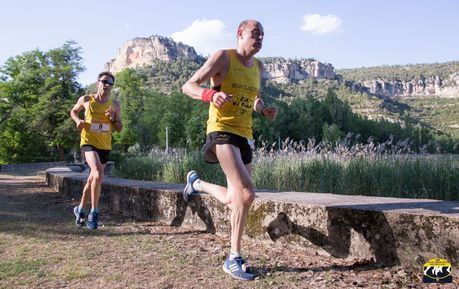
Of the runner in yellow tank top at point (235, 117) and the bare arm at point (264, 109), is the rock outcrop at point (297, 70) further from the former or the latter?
the runner in yellow tank top at point (235, 117)

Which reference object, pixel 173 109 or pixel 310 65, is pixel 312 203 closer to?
pixel 173 109

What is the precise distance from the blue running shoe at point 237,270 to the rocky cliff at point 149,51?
481ft

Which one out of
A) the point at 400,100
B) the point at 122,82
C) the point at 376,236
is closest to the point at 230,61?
the point at 376,236

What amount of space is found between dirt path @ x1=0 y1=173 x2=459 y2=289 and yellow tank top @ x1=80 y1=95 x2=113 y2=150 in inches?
42.7

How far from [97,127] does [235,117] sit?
2793mm

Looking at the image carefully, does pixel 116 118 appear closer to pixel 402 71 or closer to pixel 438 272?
pixel 438 272

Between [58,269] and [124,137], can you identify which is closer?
[58,269]

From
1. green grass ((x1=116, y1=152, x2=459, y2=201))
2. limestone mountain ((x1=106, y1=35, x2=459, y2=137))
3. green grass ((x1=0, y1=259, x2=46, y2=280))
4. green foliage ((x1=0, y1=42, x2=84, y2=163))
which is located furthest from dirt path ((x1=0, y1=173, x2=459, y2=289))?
limestone mountain ((x1=106, y1=35, x2=459, y2=137))

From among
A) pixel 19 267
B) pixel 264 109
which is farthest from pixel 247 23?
pixel 19 267

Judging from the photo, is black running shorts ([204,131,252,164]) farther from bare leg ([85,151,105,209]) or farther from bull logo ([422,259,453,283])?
bare leg ([85,151,105,209])

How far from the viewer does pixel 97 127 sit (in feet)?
17.8

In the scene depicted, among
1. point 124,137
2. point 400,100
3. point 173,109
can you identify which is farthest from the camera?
point 400,100

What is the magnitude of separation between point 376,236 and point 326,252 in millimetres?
486

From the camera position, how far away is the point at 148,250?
3.94m
